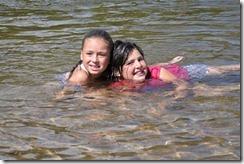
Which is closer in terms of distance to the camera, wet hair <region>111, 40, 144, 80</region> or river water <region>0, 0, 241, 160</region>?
river water <region>0, 0, 241, 160</region>

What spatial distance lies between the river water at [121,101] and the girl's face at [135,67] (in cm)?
33

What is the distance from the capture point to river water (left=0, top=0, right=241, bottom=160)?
4367 millimetres

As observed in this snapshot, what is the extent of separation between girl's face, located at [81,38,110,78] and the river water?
0.26m

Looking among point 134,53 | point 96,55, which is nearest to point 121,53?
point 134,53

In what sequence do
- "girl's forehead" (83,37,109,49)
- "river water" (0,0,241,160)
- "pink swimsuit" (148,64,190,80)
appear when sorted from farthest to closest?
"pink swimsuit" (148,64,190,80) < "girl's forehead" (83,37,109,49) < "river water" (0,0,241,160)

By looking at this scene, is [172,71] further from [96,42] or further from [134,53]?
[96,42]

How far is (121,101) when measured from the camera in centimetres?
581

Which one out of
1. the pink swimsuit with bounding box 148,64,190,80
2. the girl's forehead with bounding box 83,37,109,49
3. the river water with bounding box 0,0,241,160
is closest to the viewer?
the river water with bounding box 0,0,241,160

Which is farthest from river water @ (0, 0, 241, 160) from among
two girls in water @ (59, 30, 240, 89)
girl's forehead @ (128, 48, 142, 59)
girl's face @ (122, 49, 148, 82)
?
girl's forehead @ (128, 48, 142, 59)

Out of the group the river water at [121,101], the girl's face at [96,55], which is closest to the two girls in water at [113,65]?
the girl's face at [96,55]

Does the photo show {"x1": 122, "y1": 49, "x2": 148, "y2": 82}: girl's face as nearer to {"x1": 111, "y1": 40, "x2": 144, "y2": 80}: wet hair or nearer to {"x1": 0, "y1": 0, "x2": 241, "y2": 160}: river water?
{"x1": 111, "y1": 40, "x2": 144, "y2": 80}: wet hair

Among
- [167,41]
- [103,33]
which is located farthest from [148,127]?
[167,41]

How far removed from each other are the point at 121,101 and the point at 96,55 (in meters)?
0.75

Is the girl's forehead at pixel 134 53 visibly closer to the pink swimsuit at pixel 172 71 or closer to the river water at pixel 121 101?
the pink swimsuit at pixel 172 71
